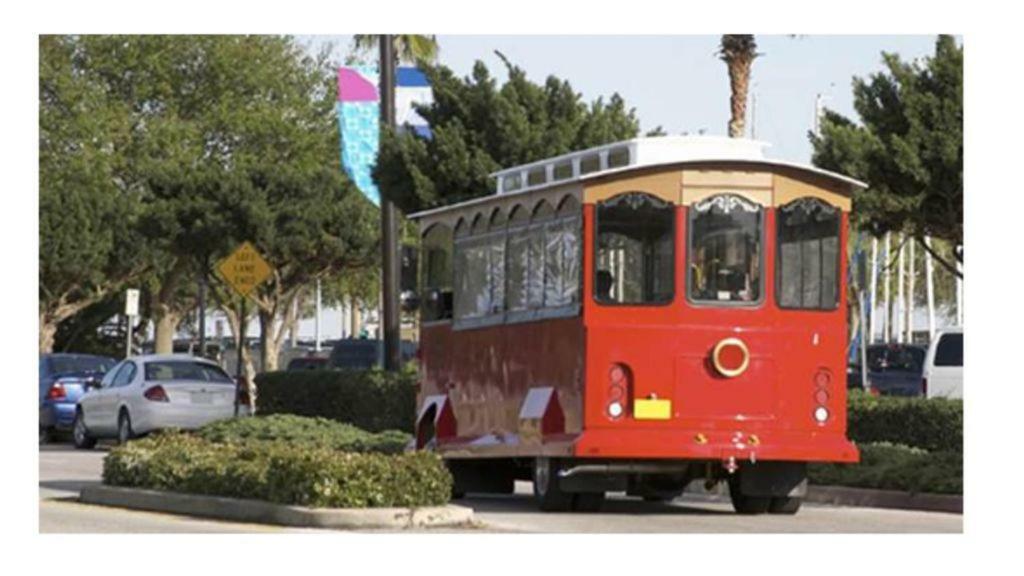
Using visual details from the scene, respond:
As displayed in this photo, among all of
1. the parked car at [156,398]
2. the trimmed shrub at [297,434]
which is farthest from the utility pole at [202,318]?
the trimmed shrub at [297,434]

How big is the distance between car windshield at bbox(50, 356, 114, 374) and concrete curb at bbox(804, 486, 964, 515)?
19.9 meters

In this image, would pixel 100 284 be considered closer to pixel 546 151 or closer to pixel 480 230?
pixel 546 151

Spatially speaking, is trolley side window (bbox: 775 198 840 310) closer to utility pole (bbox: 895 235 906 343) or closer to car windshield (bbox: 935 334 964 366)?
car windshield (bbox: 935 334 964 366)

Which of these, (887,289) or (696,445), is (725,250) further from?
(887,289)

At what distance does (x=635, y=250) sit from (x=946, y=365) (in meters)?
12.9

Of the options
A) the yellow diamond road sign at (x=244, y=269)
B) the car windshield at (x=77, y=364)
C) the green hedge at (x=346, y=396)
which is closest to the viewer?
the green hedge at (x=346, y=396)

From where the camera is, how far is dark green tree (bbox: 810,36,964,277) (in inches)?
1120

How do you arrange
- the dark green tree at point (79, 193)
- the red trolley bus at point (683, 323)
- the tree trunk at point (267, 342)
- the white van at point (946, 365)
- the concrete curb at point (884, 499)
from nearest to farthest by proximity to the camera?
the red trolley bus at point (683, 323) < the concrete curb at point (884, 499) < the white van at point (946, 365) < the tree trunk at point (267, 342) < the dark green tree at point (79, 193)

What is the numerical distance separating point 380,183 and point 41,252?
2794 cm

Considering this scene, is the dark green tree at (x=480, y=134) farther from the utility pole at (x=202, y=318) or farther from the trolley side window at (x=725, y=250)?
the utility pole at (x=202, y=318)

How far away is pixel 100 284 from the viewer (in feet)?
211

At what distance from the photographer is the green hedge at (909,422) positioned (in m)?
26.4

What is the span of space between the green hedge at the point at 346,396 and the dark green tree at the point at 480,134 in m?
2.82

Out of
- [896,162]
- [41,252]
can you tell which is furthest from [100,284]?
[896,162]
